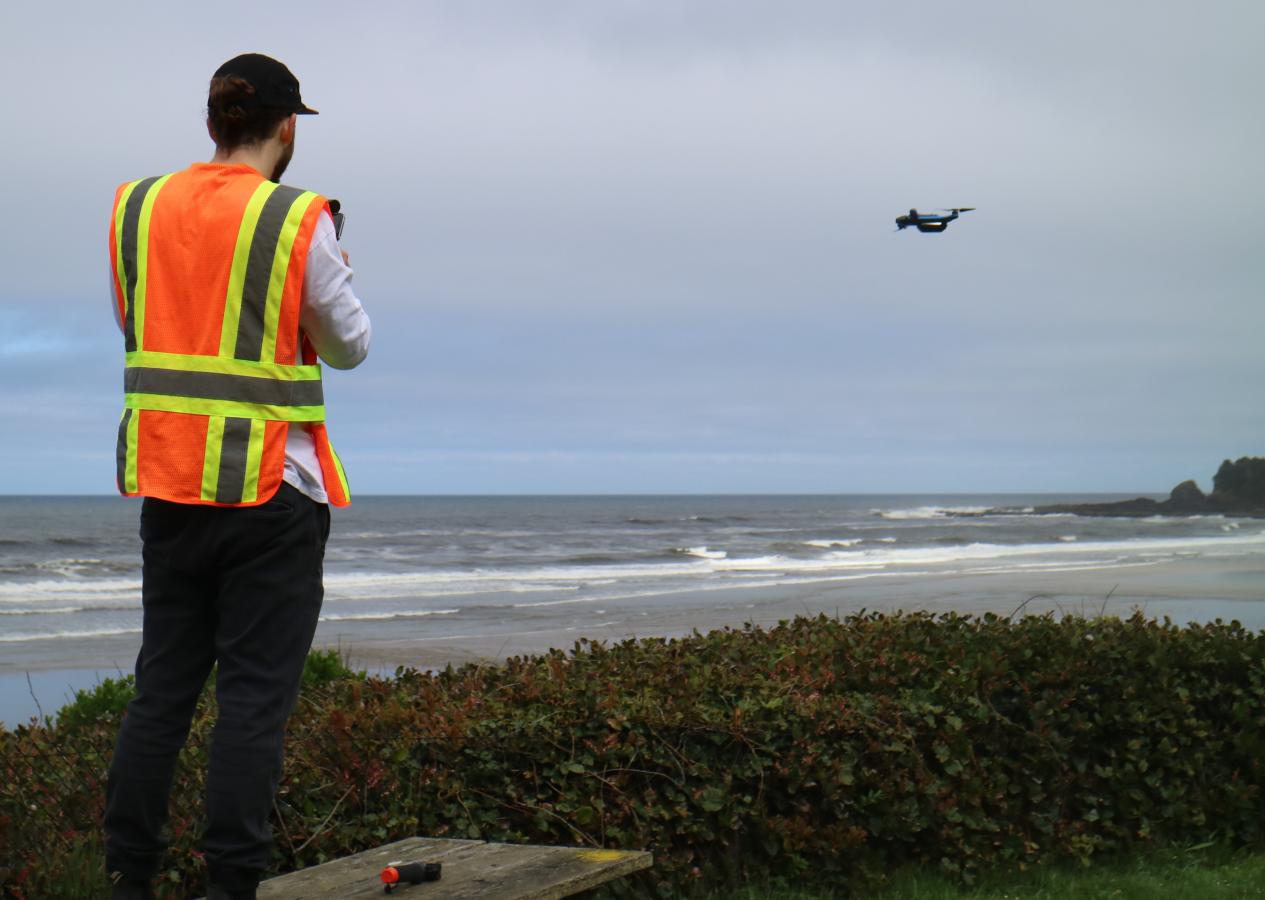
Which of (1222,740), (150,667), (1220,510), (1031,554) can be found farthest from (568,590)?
(1220,510)

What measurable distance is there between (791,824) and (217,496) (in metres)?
2.58

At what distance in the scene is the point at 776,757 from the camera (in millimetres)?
4473

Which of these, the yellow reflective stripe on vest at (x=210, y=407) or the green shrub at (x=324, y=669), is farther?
the green shrub at (x=324, y=669)

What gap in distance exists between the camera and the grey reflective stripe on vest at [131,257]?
2.92 meters

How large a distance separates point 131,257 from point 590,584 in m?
26.2

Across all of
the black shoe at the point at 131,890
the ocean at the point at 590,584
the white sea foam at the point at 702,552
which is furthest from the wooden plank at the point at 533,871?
the white sea foam at the point at 702,552

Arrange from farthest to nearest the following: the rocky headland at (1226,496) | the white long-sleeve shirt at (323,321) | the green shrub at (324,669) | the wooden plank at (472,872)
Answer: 1. the rocky headland at (1226,496)
2. the green shrub at (324,669)
3. the wooden plank at (472,872)
4. the white long-sleeve shirt at (323,321)

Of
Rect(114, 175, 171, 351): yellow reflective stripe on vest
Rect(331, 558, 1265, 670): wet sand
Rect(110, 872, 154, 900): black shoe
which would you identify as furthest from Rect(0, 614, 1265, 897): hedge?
Rect(331, 558, 1265, 670): wet sand

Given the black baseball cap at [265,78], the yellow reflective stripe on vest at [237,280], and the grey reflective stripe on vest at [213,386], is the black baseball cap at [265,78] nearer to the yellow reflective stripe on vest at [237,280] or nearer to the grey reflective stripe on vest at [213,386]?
the yellow reflective stripe on vest at [237,280]

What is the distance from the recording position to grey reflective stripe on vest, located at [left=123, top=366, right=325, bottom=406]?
2.80 meters

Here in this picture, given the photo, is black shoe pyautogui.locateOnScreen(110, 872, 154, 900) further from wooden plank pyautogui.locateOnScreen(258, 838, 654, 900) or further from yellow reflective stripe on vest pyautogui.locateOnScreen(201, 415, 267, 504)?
yellow reflective stripe on vest pyautogui.locateOnScreen(201, 415, 267, 504)

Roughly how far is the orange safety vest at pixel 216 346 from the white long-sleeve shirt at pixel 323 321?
0.15 feet

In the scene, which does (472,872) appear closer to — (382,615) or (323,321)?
(323,321)

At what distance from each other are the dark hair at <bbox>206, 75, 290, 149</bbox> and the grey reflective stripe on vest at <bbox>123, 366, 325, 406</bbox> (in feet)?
2.08
